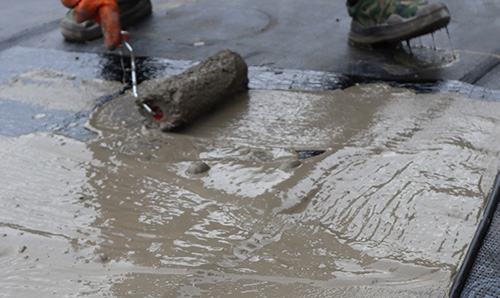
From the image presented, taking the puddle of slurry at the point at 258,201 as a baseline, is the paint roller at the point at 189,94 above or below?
above

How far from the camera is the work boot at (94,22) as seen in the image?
5.04m

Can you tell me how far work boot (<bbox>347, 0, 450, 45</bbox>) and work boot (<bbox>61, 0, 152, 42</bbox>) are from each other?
215cm

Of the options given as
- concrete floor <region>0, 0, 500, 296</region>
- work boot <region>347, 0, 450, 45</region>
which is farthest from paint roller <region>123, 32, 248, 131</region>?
work boot <region>347, 0, 450, 45</region>

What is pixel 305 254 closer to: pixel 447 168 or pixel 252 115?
pixel 447 168

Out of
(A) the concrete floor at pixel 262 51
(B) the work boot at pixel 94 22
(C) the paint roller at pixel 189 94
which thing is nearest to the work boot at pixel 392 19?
(A) the concrete floor at pixel 262 51

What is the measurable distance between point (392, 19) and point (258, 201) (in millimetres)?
2405

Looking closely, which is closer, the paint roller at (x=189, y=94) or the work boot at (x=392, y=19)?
the paint roller at (x=189, y=94)

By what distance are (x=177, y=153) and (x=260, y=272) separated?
1140 mm

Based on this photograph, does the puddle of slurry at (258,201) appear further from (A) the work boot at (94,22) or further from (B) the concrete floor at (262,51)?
(A) the work boot at (94,22)

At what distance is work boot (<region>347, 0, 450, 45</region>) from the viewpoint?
4.07m

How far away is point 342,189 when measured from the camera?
2615mm

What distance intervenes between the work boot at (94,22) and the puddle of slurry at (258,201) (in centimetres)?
175

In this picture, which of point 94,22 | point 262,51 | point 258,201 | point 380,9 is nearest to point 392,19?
point 380,9

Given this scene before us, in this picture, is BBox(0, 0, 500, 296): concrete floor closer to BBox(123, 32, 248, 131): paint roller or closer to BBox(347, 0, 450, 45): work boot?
BBox(347, 0, 450, 45): work boot
